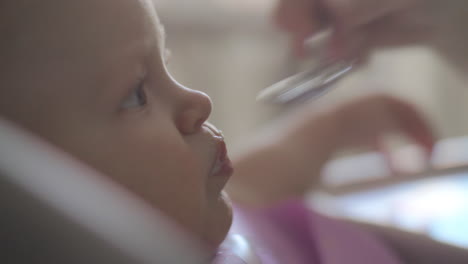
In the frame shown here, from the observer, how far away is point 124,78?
190 millimetres

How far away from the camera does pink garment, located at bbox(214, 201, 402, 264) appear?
0.94ft

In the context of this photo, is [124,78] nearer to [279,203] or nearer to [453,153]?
[279,203]

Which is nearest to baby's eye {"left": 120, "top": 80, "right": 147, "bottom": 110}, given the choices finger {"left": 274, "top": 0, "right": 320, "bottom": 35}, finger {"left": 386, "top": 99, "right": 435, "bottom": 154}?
finger {"left": 274, "top": 0, "right": 320, "bottom": 35}

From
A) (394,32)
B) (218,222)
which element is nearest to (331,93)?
(394,32)

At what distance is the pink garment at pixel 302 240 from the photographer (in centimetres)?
29

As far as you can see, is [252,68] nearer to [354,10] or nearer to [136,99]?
[354,10]

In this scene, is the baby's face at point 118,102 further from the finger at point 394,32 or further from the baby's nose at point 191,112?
the finger at point 394,32

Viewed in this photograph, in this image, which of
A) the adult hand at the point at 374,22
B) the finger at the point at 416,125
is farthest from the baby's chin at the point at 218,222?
the finger at the point at 416,125

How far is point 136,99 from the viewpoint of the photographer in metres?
0.20

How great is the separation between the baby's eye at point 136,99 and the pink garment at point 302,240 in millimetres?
89

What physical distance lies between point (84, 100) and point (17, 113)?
0.08 feet

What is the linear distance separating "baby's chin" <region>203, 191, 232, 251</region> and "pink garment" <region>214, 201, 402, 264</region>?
2 cm

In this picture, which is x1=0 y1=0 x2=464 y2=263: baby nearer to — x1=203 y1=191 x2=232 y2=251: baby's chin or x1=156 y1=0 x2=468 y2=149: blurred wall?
x1=203 y1=191 x2=232 y2=251: baby's chin

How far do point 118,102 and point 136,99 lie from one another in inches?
0.4
